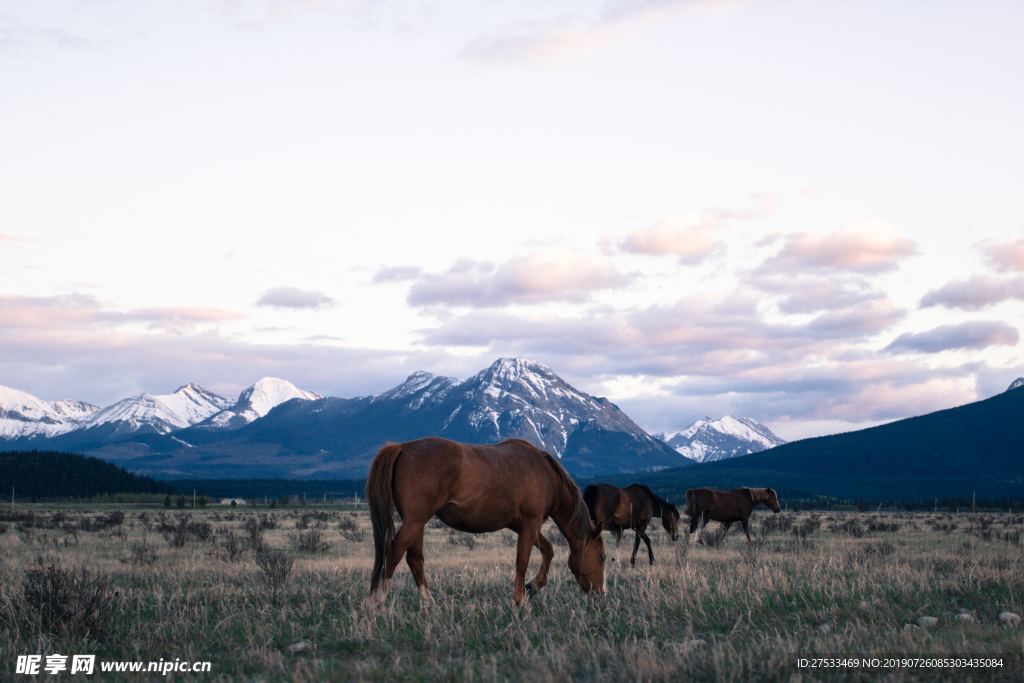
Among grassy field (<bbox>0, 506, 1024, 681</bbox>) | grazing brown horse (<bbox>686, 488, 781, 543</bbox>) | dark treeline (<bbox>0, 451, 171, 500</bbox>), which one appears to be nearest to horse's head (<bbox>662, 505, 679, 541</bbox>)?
grazing brown horse (<bbox>686, 488, 781, 543</bbox>)

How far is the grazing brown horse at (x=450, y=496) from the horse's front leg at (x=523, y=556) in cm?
1

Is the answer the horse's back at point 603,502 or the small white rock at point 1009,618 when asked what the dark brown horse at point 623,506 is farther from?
the small white rock at point 1009,618

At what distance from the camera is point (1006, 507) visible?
267ft

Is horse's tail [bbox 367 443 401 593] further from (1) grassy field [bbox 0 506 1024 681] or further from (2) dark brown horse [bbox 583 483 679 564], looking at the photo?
(2) dark brown horse [bbox 583 483 679 564]

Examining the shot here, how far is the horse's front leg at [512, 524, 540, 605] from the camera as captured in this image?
11844 mm

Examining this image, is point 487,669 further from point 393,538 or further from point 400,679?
point 393,538

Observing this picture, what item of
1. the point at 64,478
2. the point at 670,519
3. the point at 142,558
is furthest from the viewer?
the point at 64,478

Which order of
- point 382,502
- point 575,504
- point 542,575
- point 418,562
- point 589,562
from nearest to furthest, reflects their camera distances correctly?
point 382,502 → point 418,562 → point 542,575 → point 589,562 → point 575,504

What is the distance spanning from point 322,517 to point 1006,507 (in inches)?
2396

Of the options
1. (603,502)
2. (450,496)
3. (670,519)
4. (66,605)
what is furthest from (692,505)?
(66,605)

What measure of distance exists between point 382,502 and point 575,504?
2.88 meters

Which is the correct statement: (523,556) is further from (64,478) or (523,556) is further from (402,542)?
(64,478)

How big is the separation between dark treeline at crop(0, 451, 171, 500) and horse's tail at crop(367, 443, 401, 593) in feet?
377

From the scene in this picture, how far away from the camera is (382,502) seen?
12.0 meters
